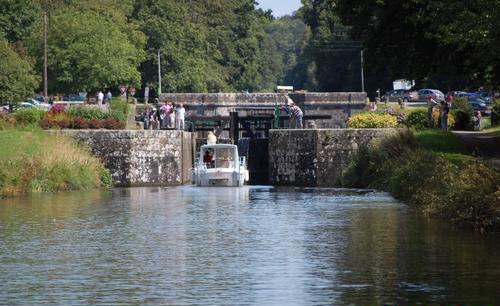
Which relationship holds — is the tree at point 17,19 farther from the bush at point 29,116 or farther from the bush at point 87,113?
the bush at point 29,116

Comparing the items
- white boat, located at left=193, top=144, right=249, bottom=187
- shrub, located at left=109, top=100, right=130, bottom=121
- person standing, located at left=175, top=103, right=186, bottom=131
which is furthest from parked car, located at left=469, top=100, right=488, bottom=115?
white boat, located at left=193, top=144, right=249, bottom=187

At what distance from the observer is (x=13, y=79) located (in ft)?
277

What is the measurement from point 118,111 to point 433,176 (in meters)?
31.0

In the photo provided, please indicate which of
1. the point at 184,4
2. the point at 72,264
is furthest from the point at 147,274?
the point at 184,4

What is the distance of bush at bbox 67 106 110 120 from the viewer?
5884 cm

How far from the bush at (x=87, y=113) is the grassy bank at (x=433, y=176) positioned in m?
13.4

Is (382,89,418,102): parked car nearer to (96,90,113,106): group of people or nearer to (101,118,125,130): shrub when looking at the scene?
(96,90,113,106): group of people

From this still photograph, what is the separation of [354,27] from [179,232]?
19134mm

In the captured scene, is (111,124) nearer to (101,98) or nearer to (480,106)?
(101,98)

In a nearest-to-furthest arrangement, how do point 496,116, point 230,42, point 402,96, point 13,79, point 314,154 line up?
point 314,154 → point 496,116 → point 13,79 → point 402,96 → point 230,42

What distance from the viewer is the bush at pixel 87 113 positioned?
193ft

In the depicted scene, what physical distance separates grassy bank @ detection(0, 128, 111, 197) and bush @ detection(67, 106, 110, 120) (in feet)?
19.2

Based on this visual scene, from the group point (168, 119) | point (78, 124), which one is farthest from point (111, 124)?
point (168, 119)

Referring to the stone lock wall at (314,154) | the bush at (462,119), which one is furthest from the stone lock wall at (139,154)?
the bush at (462,119)
